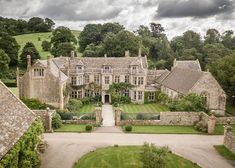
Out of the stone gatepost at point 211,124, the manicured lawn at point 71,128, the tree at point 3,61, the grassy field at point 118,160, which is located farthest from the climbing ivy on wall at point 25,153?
the tree at point 3,61

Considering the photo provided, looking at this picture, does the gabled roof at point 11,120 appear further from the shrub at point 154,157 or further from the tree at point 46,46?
the tree at point 46,46

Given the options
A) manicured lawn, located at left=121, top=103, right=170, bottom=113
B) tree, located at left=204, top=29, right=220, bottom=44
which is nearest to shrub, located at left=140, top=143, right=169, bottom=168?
manicured lawn, located at left=121, top=103, right=170, bottom=113

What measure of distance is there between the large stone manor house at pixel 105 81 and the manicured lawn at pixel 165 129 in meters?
8.86

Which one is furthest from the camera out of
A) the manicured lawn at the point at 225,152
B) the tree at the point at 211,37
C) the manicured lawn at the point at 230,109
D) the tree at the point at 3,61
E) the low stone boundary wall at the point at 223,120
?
the tree at the point at 211,37

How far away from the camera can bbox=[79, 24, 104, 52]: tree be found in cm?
10119

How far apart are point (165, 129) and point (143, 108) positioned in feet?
44.8

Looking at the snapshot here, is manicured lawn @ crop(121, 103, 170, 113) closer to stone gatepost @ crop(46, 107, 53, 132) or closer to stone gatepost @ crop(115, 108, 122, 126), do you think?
stone gatepost @ crop(115, 108, 122, 126)

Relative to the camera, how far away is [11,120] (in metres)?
22.3

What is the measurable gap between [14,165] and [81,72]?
37.0 m

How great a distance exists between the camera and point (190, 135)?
35.7 meters

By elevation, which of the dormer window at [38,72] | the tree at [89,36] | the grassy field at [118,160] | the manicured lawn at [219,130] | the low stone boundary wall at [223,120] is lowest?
the grassy field at [118,160]

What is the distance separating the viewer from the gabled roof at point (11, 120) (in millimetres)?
19953

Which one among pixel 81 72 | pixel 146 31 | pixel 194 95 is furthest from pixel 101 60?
pixel 146 31

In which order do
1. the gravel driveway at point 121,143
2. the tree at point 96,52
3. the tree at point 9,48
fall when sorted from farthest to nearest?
the tree at point 96,52 < the tree at point 9,48 < the gravel driveway at point 121,143
